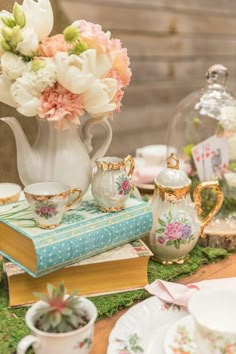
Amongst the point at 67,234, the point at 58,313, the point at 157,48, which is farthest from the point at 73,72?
the point at 157,48

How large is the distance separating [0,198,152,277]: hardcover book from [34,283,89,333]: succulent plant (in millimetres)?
140

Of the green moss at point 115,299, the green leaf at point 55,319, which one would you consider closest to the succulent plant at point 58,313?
the green leaf at point 55,319

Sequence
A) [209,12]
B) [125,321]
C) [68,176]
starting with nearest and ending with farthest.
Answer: [125,321] < [68,176] < [209,12]

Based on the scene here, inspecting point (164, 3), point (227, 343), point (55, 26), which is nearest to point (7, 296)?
point (227, 343)

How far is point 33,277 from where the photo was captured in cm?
88

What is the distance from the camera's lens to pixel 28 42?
2.93 feet

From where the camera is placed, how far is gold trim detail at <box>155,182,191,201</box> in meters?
1.01

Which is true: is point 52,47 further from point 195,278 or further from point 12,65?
point 195,278

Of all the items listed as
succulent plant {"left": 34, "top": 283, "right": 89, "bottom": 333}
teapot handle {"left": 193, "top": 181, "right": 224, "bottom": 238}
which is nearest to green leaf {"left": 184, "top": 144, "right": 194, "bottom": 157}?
teapot handle {"left": 193, "top": 181, "right": 224, "bottom": 238}

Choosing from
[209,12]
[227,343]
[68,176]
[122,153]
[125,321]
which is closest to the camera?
[227,343]

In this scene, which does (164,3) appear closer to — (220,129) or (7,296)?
(220,129)

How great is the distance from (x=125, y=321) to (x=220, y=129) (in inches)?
29.1

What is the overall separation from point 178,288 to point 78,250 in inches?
7.8

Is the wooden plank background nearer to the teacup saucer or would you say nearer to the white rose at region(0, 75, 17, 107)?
the white rose at region(0, 75, 17, 107)
